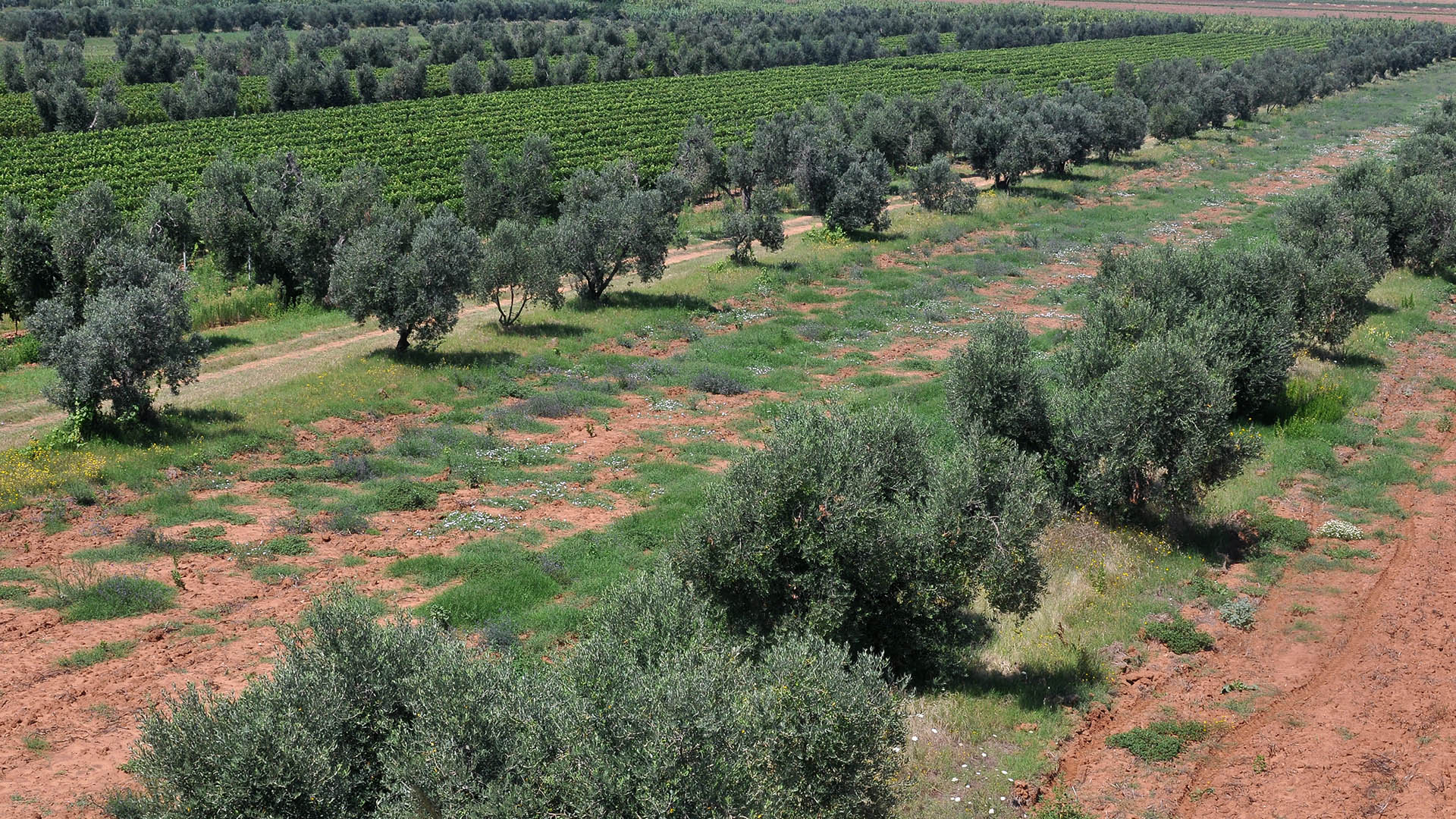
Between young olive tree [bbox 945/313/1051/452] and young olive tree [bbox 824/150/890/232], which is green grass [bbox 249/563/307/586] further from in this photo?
young olive tree [bbox 824/150/890/232]

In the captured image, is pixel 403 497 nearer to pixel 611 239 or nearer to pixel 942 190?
pixel 611 239

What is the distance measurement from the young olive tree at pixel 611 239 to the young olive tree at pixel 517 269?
1033 mm

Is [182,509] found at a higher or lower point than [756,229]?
lower

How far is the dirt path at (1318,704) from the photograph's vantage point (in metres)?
16.1

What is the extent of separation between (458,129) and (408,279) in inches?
1971

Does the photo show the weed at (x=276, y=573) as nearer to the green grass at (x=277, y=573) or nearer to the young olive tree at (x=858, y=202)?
the green grass at (x=277, y=573)

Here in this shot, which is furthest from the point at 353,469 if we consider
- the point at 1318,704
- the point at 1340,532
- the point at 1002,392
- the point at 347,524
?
the point at 1340,532

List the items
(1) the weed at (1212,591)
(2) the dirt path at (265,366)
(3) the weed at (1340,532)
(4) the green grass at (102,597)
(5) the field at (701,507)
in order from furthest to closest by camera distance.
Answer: (2) the dirt path at (265,366) < (3) the weed at (1340,532) < (1) the weed at (1212,591) < (4) the green grass at (102,597) < (5) the field at (701,507)

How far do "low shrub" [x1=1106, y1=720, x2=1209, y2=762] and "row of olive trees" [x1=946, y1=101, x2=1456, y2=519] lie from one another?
6460 millimetres

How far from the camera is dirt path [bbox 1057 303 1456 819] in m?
16.1

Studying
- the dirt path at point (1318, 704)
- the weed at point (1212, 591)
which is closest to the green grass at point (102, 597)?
the dirt path at point (1318, 704)

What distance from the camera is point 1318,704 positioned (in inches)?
725

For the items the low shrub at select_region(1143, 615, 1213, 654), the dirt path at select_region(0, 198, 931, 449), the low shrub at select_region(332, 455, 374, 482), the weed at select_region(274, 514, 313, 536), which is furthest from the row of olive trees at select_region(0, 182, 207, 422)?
the low shrub at select_region(1143, 615, 1213, 654)

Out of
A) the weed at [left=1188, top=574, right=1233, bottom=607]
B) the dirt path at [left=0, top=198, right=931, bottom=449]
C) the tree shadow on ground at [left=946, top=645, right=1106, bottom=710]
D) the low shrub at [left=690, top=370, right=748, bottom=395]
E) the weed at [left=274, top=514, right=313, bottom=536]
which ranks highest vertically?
the dirt path at [left=0, top=198, right=931, bottom=449]
